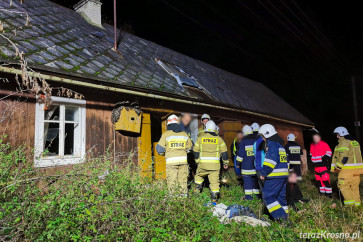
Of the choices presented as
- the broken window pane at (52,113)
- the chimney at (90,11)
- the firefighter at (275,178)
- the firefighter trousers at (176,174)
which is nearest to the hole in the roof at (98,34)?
the chimney at (90,11)

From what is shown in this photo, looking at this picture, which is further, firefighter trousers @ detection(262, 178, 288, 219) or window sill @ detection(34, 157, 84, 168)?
window sill @ detection(34, 157, 84, 168)

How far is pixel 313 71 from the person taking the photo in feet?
91.2

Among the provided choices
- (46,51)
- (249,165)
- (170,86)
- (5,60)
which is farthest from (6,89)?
(249,165)

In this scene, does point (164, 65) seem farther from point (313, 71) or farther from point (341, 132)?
point (313, 71)

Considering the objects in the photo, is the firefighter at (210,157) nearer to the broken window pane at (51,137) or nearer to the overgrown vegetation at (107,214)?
the overgrown vegetation at (107,214)

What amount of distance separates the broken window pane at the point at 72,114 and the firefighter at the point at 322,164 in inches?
270

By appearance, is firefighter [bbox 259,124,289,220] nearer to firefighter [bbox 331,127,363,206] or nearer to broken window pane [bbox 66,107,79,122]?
firefighter [bbox 331,127,363,206]

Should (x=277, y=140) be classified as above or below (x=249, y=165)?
above

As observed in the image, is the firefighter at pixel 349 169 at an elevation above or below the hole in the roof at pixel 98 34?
below

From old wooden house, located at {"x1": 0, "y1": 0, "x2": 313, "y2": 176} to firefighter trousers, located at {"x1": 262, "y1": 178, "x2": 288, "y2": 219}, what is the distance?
1989 mm

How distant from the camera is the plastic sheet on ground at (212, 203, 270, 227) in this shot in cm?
405

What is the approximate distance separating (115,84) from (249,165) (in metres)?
4.01

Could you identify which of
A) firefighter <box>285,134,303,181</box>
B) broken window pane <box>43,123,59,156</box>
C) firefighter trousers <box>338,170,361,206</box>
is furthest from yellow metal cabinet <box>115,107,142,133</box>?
firefighter trousers <box>338,170,361,206</box>

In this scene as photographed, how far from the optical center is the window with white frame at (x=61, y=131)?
5031 mm
